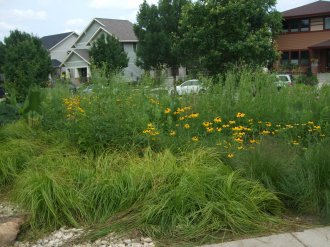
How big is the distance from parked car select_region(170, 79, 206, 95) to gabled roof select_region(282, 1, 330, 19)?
31650 mm

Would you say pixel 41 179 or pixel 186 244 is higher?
pixel 41 179

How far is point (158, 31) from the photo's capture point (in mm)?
35344

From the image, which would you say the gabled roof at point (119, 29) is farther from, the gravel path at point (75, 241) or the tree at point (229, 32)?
the gravel path at point (75, 241)

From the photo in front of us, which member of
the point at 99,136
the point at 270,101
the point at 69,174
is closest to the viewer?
the point at 69,174

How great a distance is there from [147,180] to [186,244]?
3.01 ft

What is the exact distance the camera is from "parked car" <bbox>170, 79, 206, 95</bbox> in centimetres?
748

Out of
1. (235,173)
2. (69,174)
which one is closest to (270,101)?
(235,173)

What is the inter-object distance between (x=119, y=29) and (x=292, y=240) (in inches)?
1830

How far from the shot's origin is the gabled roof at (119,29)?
1836 inches

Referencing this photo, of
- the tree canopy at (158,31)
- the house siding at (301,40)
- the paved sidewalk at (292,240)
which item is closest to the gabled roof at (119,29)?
the tree canopy at (158,31)

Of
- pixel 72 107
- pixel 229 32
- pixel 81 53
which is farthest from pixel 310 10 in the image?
pixel 72 107

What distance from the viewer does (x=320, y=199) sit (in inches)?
168

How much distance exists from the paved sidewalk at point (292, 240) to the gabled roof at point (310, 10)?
3532 centimetres

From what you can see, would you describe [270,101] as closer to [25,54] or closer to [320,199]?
→ [320,199]
